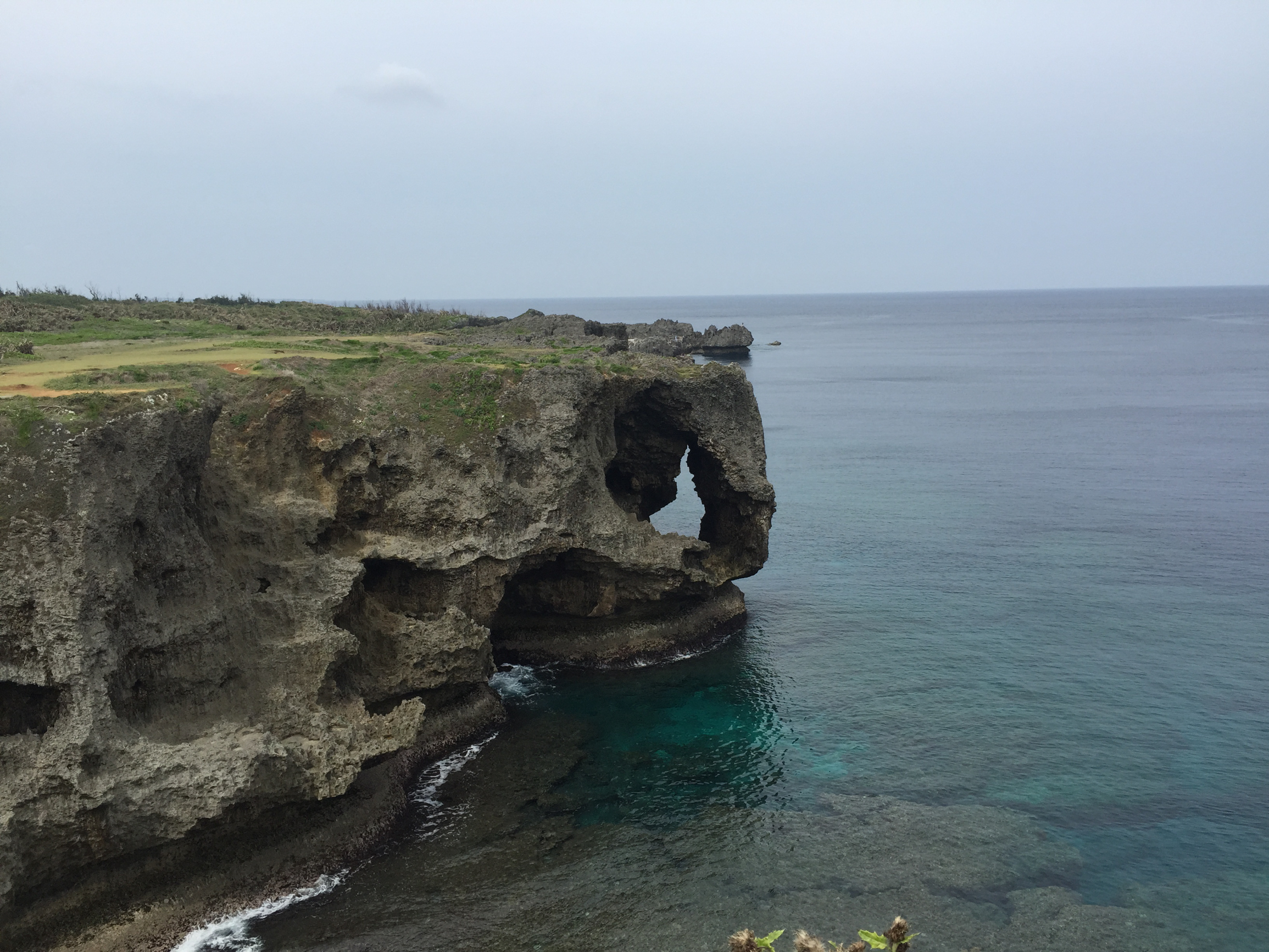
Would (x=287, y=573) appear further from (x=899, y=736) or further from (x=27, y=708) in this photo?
(x=899, y=736)

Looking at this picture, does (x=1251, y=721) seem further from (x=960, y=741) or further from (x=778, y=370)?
(x=778, y=370)

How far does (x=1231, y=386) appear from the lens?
12188 centimetres

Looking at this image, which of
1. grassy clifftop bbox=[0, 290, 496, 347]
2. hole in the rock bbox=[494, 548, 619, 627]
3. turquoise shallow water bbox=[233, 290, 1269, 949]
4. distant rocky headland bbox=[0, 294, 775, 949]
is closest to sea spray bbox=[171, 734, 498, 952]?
turquoise shallow water bbox=[233, 290, 1269, 949]

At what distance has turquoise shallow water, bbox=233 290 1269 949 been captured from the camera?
84.8ft

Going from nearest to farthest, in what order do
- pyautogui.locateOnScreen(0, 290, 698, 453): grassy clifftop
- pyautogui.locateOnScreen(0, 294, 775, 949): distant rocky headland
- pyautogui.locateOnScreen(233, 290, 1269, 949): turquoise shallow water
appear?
pyautogui.locateOnScreen(0, 294, 775, 949): distant rocky headland → pyautogui.locateOnScreen(0, 290, 698, 453): grassy clifftop → pyautogui.locateOnScreen(233, 290, 1269, 949): turquoise shallow water

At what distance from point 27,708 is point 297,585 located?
7.99 metres

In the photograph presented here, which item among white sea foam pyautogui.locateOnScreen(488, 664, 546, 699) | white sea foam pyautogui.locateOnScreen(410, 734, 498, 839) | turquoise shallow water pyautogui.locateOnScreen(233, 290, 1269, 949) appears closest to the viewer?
turquoise shallow water pyautogui.locateOnScreen(233, 290, 1269, 949)

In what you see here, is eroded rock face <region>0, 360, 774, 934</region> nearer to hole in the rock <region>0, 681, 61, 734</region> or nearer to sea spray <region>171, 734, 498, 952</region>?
hole in the rock <region>0, 681, 61, 734</region>

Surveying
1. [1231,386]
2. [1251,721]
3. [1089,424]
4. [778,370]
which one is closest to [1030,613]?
[1251,721]

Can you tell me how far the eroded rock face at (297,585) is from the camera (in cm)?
2314

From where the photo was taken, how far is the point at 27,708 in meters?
23.6

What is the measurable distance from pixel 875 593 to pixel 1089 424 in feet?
187

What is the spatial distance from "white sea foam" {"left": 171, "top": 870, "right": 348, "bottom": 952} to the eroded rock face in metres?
2.52

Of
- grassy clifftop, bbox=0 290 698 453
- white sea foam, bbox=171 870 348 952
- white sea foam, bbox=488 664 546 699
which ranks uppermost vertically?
grassy clifftop, bbox=0 290 698 453
